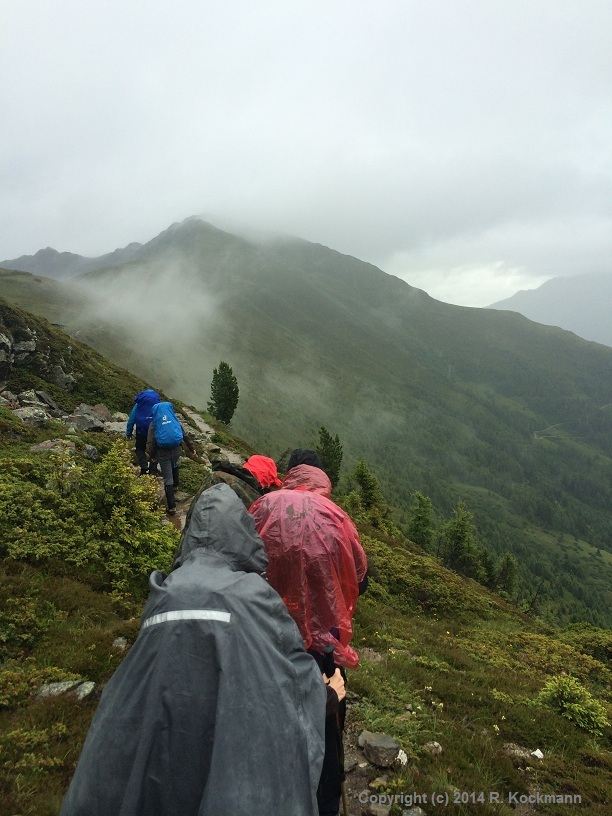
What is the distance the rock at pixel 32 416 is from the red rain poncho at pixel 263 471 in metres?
11.8

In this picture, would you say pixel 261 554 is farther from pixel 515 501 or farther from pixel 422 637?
pixel 515 501

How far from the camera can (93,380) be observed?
22.5 metres

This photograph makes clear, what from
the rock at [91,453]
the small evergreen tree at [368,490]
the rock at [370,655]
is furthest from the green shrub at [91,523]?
the small evergreen tree at [368,490]

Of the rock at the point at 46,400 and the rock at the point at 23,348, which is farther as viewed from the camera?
the rock at the point at 23,348

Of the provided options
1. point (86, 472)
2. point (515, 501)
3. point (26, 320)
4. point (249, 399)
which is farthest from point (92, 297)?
point (515, 501)

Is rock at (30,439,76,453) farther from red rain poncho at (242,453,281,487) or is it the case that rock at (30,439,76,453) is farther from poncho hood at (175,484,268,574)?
poncho hood at (175,484,268,574)

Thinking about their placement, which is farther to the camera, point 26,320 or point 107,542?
point 26,320

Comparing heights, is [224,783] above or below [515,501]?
above

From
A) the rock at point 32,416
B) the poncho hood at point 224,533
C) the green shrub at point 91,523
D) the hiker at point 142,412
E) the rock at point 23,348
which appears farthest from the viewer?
the rock at point 23,348

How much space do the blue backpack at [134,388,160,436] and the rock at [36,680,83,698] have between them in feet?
23.8

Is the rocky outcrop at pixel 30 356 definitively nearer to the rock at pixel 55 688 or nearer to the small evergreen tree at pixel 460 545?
the rock at pixel 55 688

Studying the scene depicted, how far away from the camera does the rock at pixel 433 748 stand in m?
5.09

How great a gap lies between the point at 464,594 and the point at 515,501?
191719 millimetres

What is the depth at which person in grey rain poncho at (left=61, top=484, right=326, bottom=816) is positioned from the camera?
1.75 m
